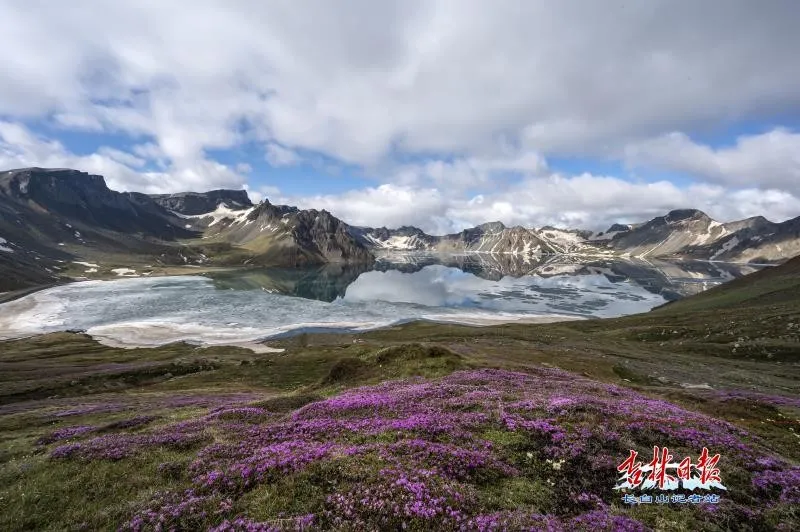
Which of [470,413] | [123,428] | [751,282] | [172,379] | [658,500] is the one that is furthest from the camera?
[751,282]

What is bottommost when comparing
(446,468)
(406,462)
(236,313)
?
(236,313)

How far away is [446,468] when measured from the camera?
1366cm

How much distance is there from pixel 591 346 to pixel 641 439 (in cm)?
7037

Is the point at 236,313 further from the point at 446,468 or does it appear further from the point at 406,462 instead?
the point at 446,468

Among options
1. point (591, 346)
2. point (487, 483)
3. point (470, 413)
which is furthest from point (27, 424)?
point (591, 346)

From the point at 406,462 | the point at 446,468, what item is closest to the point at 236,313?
the point at 406,462

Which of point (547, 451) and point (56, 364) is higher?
point (547, 451)

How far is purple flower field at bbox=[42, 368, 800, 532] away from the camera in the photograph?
11180mm

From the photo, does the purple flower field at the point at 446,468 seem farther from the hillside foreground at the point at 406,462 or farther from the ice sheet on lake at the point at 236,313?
the ice sheet on lake at the point at 236,313

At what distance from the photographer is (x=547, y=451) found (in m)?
15.2

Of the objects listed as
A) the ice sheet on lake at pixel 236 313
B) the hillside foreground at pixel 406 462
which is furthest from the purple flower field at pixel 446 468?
the ice sheet on lake at pixel 236 313

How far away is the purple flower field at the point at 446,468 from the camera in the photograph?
11.2 m

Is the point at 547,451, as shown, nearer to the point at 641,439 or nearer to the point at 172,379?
the point at 641,439

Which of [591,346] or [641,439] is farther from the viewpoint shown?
[591,346]
